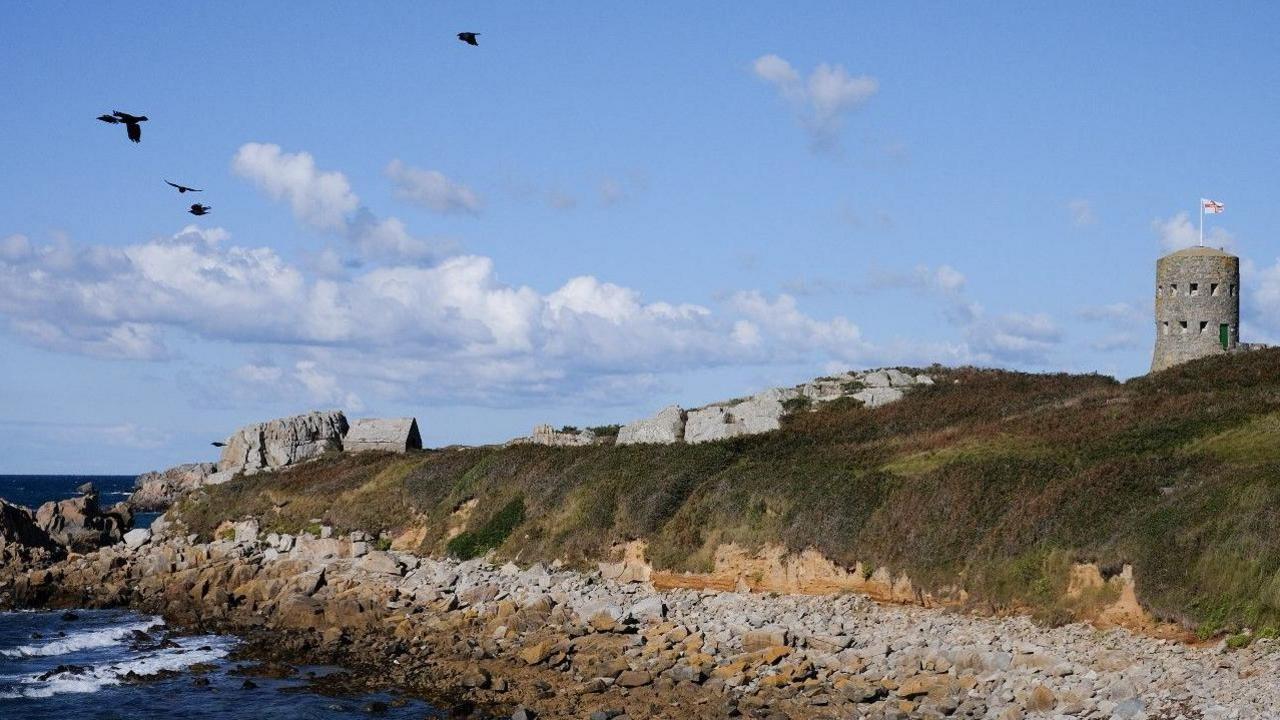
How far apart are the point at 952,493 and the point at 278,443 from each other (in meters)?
48.7

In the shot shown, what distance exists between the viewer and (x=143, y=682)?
103 feet

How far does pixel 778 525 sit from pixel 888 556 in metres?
4.72

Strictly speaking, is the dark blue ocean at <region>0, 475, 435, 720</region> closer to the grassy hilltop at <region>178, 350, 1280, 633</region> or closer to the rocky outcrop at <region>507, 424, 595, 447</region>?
the grassy hilltop at <region>178, 350, 1280, 633</region>

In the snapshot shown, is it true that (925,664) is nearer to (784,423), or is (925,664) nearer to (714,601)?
(714,601)

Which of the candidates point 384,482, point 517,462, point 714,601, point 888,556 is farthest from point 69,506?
point 888,556

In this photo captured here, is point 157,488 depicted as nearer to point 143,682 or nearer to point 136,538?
point 136,538

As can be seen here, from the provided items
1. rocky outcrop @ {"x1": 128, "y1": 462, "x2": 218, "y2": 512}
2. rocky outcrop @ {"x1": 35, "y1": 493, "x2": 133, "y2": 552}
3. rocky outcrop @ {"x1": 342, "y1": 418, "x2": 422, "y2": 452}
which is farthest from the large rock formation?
rocky outcrop @ {"x1": 128, "y1": 462, "x2": 218, "y2": 512}

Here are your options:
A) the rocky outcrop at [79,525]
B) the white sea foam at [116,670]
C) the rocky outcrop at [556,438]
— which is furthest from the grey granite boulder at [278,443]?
the white sea foam at [116,670]

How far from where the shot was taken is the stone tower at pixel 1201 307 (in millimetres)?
54438

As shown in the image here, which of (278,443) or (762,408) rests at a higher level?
(762,408)

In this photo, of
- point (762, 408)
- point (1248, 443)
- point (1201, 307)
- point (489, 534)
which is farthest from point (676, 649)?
point (1201, 307)

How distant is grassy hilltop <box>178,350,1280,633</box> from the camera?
25.4 m

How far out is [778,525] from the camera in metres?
35.0

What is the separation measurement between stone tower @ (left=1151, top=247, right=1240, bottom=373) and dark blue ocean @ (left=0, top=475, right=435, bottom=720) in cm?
4355
